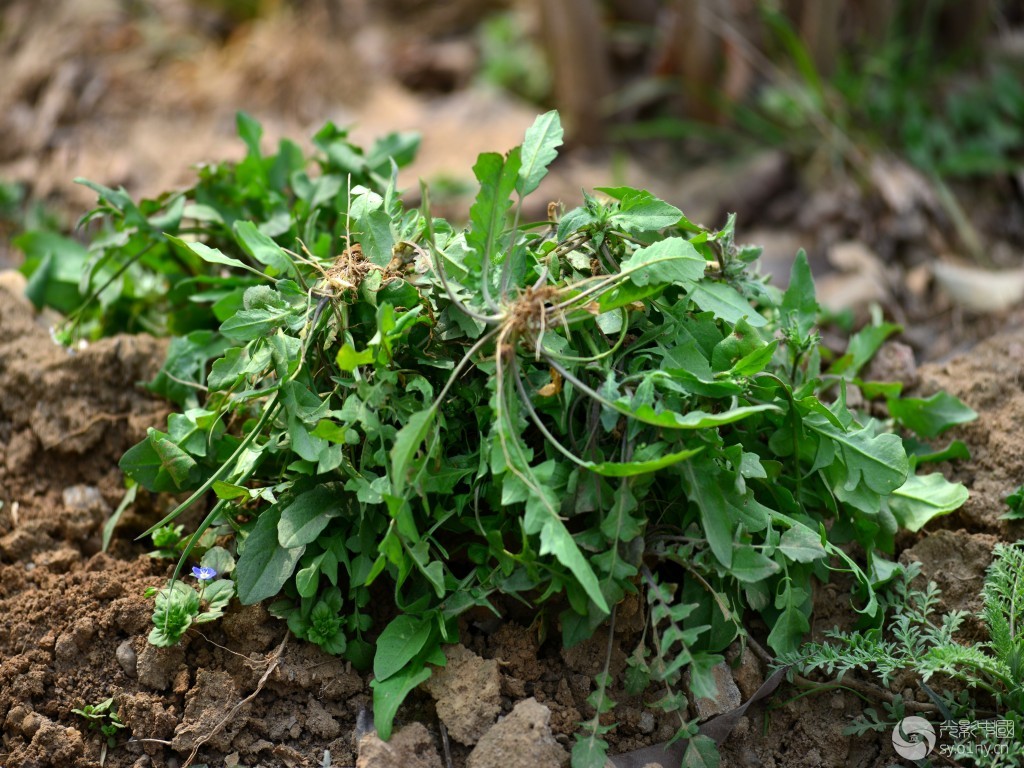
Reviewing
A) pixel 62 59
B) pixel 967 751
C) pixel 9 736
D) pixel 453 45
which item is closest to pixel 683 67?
pixel 453 45

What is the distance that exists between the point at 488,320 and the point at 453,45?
433cm

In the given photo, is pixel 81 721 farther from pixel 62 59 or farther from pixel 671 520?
pixel 62 59

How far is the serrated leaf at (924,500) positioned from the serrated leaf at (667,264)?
0.76 m

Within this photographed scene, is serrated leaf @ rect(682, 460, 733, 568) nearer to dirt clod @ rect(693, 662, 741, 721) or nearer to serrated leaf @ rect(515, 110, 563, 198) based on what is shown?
dirt clod @ rect(693, 662, 741, 721)

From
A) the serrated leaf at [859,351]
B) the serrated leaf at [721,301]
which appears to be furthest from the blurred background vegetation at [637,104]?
the serrated leaf at [721,301]

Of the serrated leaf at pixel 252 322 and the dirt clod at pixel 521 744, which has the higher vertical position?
the serrated leaf at pixel 252 322

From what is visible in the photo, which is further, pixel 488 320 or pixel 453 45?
pixel 453 45

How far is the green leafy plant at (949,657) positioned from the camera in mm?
1856

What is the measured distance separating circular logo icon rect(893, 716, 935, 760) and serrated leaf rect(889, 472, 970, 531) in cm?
45

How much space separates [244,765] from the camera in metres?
1.90

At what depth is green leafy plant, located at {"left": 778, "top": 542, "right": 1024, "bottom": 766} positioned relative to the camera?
186cm

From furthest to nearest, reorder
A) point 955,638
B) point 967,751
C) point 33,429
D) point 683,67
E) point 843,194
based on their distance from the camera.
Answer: point 683,67 → point 843,194 → point 33,429 → point 955,638 → point 967,751

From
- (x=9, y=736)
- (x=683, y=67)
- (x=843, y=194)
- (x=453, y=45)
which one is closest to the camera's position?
(x=9, y=736)

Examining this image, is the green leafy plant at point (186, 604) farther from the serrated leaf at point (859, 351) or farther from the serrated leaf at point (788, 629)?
the serrated leaf at point (859, 351)
